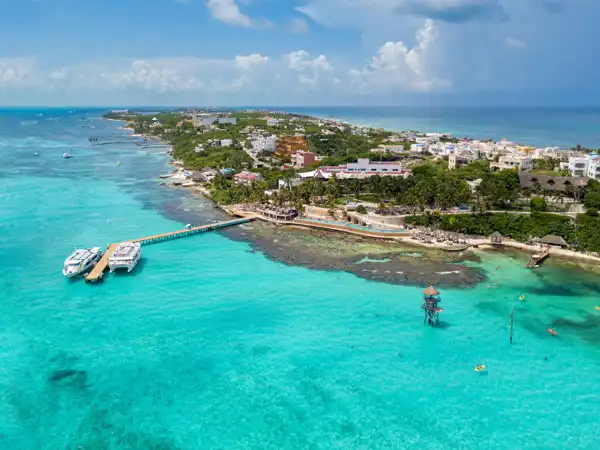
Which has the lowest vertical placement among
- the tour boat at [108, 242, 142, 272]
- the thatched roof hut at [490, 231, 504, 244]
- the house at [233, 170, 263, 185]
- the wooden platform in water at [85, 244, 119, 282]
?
the wooden platform in water at [85, 244, 119, 282]

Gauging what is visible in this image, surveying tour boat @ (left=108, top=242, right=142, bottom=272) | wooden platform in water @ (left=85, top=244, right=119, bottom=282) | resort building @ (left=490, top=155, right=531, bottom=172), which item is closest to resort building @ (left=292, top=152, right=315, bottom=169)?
resort building @ (left=490, top=155, right=531, bottom=172)

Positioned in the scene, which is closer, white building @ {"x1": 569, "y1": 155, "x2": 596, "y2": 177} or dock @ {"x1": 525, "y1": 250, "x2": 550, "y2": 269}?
dock @ {"x1": 525, "y1": 250, "x2": 550, "y2": 269}

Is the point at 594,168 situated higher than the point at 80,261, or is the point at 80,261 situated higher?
the point at 594,168

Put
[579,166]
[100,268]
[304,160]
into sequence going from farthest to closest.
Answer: [304,160] → [579,166] → [100,268]

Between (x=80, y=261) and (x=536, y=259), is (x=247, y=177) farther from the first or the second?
(x=536, y=259)

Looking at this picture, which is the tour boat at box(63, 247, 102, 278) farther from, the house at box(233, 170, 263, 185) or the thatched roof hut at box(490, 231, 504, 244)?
the thatched roof hut at box(490, 231, 504, 244)

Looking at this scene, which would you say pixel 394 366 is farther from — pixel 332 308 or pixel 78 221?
pixel 78 221

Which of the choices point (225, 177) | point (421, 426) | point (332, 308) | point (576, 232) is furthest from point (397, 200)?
point (421, 426)

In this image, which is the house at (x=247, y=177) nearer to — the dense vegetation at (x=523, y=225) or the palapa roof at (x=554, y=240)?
the dense vegetation at (x=523, y=225)

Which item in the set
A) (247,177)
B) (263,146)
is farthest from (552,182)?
(263,146)

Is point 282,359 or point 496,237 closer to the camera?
point 282,359
